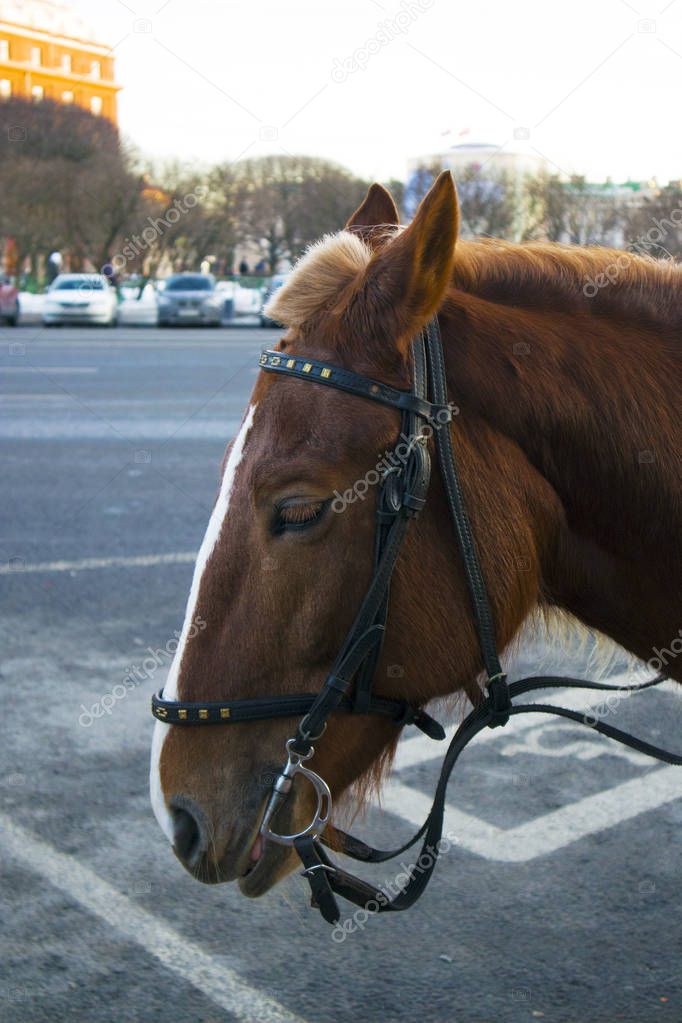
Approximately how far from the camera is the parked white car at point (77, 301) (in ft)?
98.0

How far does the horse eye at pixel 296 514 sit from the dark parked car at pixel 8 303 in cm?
2829

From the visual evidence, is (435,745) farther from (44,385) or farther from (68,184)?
(68,184)

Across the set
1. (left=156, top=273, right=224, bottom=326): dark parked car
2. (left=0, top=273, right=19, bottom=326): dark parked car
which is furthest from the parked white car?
(left=156, top=273, right=224, bottom=326): dark parked car

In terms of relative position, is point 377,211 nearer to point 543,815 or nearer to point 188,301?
point 543,815

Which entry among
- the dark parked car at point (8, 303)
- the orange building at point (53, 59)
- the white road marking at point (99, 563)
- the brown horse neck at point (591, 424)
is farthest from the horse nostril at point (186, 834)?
the orange building at point (53, 59)

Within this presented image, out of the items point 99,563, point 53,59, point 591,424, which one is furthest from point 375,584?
point 53,59

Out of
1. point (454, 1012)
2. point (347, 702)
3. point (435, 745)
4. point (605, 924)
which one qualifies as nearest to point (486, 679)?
point (347, 702)

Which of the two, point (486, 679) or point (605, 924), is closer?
point (486, 679)

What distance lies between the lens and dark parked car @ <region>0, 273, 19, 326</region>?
2862 cm

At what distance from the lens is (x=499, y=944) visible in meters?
3.23

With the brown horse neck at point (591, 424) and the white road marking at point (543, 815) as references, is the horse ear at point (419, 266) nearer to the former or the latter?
the brown horse neck at point (591, 424)

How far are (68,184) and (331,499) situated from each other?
33019 millimetres

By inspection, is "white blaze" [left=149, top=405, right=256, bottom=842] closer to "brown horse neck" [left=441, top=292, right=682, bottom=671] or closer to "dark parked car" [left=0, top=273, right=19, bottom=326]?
"brown horse neck" [left=441, top=292, right=682, bottom=671]

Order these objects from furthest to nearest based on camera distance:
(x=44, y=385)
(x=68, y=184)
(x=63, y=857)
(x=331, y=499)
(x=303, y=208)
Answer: (x=303, y=208) < (x=68, y=184) < (x=44, y=385) < (x=63, y=857) < (x=331, y=499)
